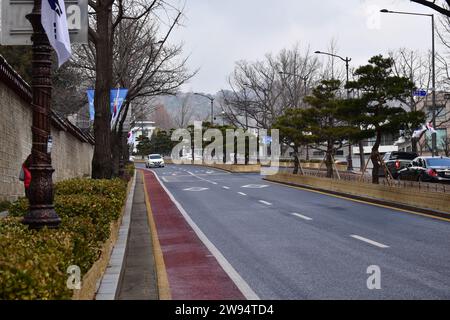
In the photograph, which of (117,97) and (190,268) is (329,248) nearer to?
(190,268)

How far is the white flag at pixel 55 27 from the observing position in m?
7.10

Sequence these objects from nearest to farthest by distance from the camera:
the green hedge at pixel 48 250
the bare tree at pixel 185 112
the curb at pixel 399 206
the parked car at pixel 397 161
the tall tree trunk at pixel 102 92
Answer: the green hedge at pixel 48 250
the curb at pixel 399 206
the tall tree trunk at pixel 102 92
the parked car at pixel 397 161
the bare tree at pixel 185 112

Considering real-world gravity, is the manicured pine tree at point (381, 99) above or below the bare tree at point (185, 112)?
below

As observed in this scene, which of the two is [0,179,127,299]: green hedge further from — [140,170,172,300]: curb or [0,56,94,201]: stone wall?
[0,56,94,201]: stone wall

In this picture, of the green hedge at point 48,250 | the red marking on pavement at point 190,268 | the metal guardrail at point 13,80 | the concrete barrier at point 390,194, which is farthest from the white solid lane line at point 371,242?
the metal guardrail at point 13,80

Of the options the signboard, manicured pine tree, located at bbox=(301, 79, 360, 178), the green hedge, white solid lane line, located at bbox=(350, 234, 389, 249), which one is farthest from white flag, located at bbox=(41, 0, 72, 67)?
manicured pine tree, located at bbox=(301, 79, 360, 178)

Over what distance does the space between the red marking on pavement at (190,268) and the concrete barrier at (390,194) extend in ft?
25.5

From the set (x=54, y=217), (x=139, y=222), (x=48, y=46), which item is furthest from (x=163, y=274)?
(x=139, y=222)

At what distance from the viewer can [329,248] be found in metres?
11.8

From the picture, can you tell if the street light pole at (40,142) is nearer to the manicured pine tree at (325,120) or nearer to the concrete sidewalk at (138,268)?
the concrete sidewalk at (138,268)

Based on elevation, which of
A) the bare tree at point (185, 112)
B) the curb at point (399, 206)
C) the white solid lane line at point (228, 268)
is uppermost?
the bare tree at point (185, 112)

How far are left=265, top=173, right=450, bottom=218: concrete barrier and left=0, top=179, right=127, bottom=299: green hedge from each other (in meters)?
11.5

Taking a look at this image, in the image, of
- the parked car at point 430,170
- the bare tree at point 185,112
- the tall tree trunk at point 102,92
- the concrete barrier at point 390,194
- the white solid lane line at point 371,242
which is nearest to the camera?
the white solid lane line at point 371,242

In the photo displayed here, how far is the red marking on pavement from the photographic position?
7973 mm
